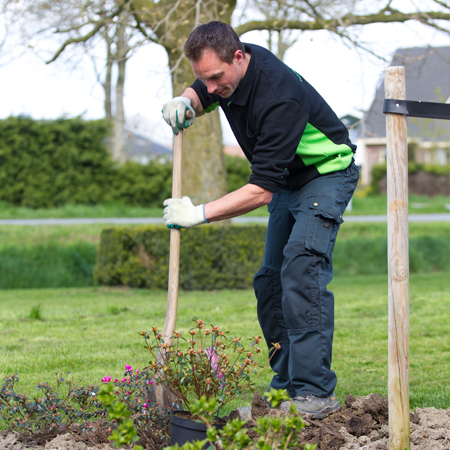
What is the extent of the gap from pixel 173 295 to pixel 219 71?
108 cm

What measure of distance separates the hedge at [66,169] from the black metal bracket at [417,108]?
15182mm

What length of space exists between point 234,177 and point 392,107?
52.2 ft

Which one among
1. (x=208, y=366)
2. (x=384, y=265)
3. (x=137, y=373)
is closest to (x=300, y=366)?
(x=208, y=366)

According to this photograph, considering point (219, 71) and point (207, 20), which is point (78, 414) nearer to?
point (219, 71)

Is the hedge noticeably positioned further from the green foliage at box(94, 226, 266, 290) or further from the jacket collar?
the jacket collar

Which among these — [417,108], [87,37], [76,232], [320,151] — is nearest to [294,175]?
[320,151]

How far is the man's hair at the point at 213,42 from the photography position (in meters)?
2.37

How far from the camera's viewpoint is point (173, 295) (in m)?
2.64

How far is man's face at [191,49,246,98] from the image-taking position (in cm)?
240

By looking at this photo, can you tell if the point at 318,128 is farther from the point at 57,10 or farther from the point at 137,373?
the point at 57,10

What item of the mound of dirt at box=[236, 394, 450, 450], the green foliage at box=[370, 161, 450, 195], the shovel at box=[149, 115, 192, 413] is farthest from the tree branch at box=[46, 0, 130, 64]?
the green foliage at box=[370, 161, 450, 195]

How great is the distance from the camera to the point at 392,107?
2055mm

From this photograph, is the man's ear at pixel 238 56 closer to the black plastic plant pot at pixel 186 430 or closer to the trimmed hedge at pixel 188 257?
the black plastic plant pot at pixel 186 430

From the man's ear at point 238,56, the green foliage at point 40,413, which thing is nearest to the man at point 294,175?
the man's ear at point 238,56
